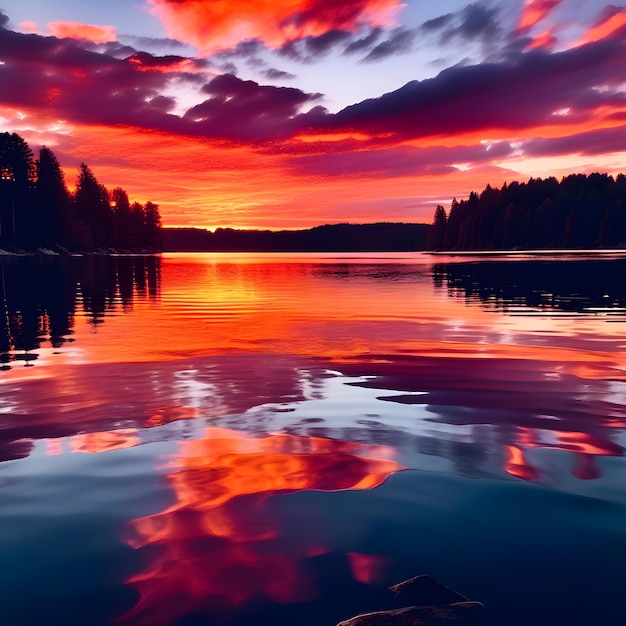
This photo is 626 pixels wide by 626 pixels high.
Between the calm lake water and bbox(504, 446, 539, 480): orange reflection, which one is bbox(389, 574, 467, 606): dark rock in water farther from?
bbox(504, 446, 539, 480): orange reflection

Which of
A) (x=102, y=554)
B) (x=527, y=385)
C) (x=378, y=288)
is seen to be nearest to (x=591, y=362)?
(x=527, y=385)

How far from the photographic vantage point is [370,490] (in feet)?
18.5

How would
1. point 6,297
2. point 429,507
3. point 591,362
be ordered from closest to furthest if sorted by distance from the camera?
point 429,507, point 591,362, point 6,297

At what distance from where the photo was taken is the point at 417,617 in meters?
3.42

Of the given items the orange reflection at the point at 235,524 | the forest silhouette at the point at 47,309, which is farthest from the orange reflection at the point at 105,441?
the forest silhouette at the point at 47,309

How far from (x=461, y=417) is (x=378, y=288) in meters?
26.6

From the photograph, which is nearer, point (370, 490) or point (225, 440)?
point (370, 490)

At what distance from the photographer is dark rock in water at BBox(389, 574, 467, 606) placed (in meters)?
3.71

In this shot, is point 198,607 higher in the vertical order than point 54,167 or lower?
lower

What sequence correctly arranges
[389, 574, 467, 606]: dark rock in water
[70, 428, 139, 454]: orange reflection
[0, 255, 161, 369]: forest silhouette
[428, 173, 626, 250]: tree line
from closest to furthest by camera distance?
[389, 574, 467, 606]: dark rock in water → [70, 428, 139, 454]: orange reflection → [0, 255, 161, 369]: forest silhouette → [428, 173, 626, 250]: tree line

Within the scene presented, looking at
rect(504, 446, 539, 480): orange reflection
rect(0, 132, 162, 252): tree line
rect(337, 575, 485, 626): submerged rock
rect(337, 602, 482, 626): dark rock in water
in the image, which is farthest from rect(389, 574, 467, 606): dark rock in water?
rect(0, 132, 162, 252): tree line

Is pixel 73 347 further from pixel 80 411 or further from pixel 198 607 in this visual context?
pixel 198 607

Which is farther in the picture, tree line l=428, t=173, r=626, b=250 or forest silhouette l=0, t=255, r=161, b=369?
tree line l=428, t=173, r=626, b=250

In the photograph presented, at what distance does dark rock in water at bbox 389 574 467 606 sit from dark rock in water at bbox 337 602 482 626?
185 millimetres
